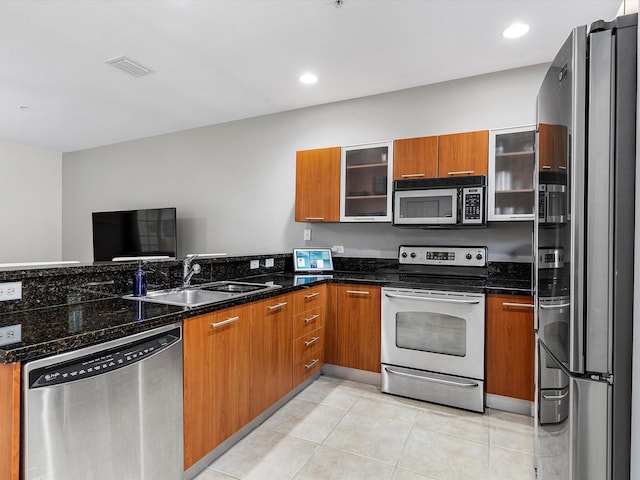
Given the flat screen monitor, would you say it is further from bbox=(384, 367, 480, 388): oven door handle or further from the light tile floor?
bbox=(384, 367, 480, 388): oven door handle

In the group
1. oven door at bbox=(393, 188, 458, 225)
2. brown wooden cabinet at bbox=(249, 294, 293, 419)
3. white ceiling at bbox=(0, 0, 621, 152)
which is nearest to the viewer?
brown wooden cabinet at bbox=(249, 294, 293, 419)

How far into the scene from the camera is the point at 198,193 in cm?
459

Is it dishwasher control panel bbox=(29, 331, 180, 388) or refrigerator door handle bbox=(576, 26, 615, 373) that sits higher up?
refrigerator door handle bbox=(576, 26, 615, 373)

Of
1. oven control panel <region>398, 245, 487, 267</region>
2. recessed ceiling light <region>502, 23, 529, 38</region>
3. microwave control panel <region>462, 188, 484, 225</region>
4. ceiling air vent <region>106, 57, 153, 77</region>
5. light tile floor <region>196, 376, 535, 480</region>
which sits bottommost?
light tile floor <region>196, 376, 535, 480</region>

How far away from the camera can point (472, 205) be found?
268cm

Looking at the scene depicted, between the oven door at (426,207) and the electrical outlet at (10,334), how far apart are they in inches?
97.6

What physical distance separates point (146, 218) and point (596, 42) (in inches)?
Result: 191

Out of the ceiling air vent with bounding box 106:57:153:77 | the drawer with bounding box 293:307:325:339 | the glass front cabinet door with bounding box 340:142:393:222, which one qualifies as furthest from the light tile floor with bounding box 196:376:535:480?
the ceiling air vent with bounding box 106:57:153:77

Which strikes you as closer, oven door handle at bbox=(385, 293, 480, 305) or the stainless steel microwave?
oven door handle at bbox=(385, 293, 480, 305)

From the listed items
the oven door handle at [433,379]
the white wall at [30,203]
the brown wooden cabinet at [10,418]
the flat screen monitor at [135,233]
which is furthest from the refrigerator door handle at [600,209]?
the white wall at [30,203]

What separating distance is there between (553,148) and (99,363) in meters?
1.85

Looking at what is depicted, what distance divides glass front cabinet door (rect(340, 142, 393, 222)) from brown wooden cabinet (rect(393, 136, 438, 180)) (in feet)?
0.22

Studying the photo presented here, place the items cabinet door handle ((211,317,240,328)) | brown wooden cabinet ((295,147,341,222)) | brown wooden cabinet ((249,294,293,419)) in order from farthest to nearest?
brown wooden cabinet ((295,147,341,222)) → brown wooden cabinet ((249,294,293,419)) → cabinet door handle ((211,317,240,328))

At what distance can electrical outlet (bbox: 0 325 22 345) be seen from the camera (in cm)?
108
